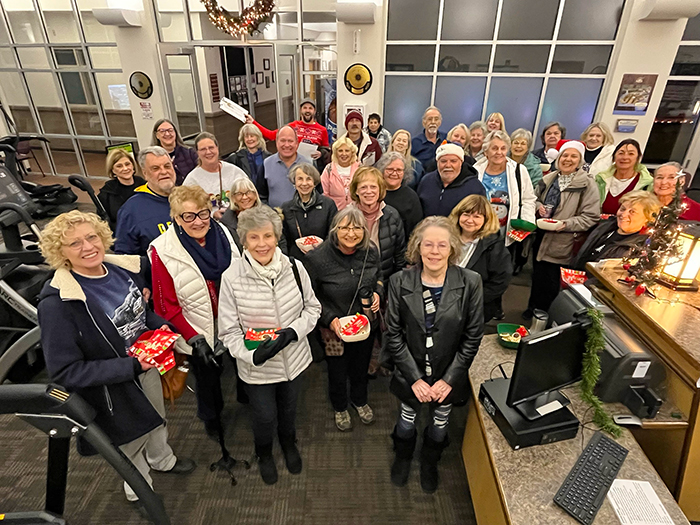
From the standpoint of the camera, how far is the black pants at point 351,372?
8.80ft

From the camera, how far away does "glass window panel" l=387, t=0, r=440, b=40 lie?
239 inches

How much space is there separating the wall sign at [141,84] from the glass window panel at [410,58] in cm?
437

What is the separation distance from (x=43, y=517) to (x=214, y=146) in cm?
279

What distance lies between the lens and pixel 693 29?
18.1 feet

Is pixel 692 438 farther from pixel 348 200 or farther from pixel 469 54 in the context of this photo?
pixel 469 54

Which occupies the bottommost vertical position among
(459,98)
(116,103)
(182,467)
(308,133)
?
(182,467)

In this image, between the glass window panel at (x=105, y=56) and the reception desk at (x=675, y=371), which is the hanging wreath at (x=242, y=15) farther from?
the reception desk at (x=675, y=371)

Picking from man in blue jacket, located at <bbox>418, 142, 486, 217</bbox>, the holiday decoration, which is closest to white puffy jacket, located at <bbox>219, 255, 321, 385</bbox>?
man in blue jacket, located at <bbox>418, 142, 486, 217</bbox>

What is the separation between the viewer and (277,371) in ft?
7.36

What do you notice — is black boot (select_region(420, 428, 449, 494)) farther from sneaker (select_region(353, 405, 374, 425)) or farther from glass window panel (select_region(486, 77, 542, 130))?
glass window panel (select_region(486, 77, 542, 130))

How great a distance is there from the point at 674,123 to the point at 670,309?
591 cm

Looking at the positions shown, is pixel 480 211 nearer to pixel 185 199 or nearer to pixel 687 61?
pixel 185 199

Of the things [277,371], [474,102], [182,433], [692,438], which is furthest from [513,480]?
[474,102]

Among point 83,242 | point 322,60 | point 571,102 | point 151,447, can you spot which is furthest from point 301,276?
point 322,60
